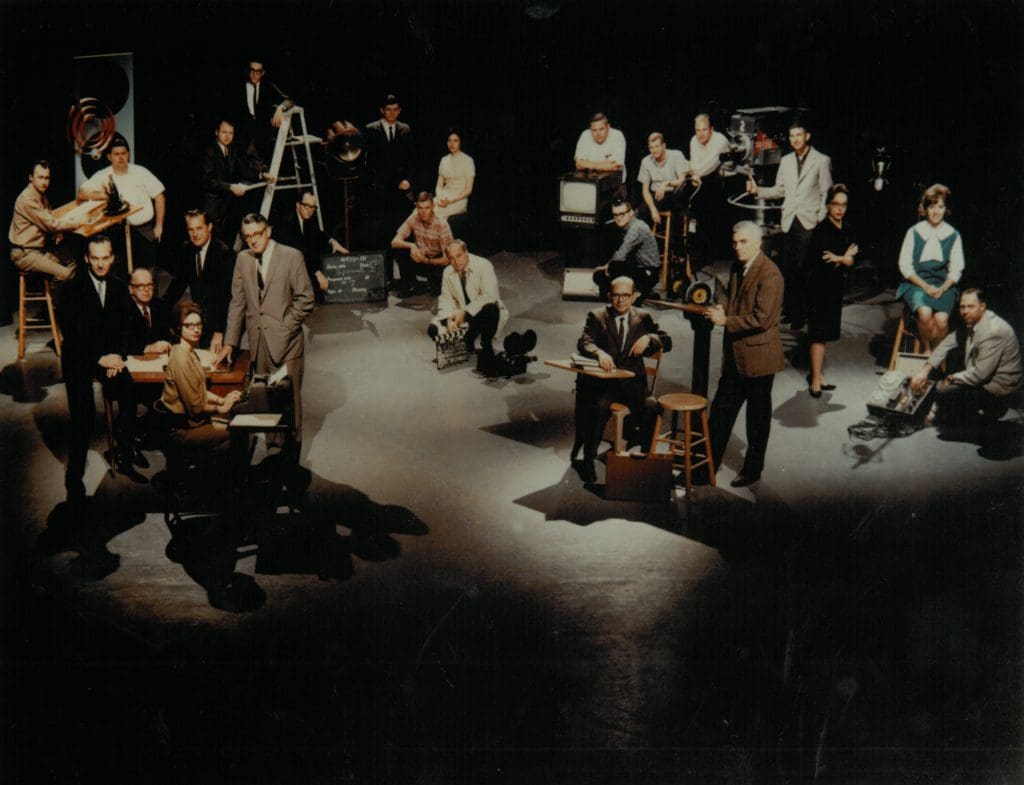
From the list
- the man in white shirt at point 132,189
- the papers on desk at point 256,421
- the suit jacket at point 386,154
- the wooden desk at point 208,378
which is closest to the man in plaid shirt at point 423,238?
the suit jacket at point 386,154

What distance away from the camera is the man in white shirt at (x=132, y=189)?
945 cm

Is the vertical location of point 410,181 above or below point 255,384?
above

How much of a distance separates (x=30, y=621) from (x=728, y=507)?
3.86m

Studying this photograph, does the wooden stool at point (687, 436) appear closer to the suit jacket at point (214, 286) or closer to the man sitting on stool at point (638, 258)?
the man sitting on stool at point (638, 258)

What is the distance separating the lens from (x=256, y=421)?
6.45m

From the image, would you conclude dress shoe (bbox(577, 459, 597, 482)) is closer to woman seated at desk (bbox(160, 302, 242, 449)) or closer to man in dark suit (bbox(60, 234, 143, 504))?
woman seated at desk (bbox(160, 302, 242, 449))

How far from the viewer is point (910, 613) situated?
19.1 ft

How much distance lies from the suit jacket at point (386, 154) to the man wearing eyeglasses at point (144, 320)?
4.24 metres

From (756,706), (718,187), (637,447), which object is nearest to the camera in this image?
(756,706)

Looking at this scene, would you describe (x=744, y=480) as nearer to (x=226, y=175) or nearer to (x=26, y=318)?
(x=226, y=175)

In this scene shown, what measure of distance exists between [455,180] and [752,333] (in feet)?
17.6


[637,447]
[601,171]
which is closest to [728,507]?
[637,447]

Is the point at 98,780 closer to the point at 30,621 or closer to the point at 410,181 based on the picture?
the point at 30,621

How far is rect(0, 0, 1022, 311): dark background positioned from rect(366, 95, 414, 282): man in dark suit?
0.53 meters
